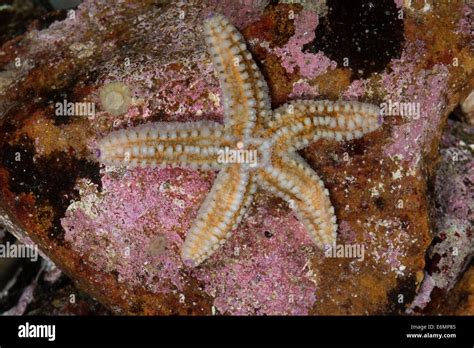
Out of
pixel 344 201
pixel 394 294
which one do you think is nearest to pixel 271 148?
pixel 344 201

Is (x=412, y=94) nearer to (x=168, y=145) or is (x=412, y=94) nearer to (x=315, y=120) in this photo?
(x=315, y=120)

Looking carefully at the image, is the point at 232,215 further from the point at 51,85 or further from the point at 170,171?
the point at 51,85

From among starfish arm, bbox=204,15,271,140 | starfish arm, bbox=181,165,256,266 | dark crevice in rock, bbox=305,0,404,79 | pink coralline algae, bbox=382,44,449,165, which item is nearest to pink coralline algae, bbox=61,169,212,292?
starfish arm, bbox=181,165,256,266

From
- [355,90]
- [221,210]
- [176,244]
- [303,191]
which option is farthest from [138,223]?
[355,90]

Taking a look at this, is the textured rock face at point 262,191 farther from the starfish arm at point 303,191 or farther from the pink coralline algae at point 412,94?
the starfish arm at point 303,191
